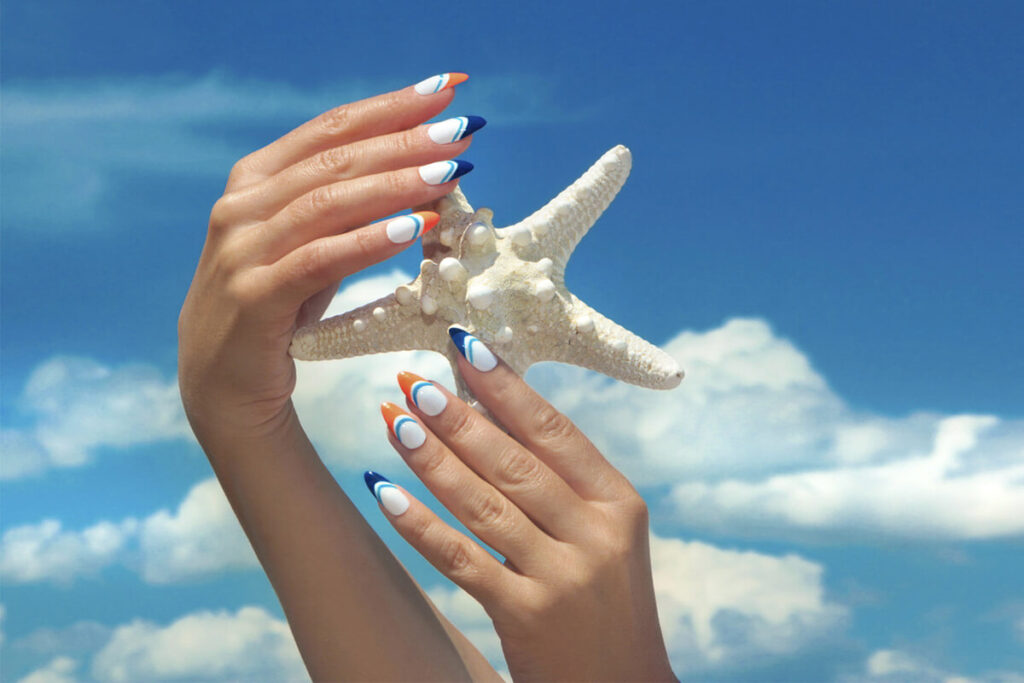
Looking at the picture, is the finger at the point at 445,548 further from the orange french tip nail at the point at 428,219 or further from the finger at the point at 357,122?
the finger at the point at 357,122

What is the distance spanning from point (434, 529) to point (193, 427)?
1.20 metres

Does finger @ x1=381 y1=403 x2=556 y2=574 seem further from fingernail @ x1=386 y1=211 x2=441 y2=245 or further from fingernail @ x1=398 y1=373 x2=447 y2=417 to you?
fingernail @ x1=386 y1=211 x2=441 y2=245

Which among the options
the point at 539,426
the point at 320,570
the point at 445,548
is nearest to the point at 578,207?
the point at 539,426

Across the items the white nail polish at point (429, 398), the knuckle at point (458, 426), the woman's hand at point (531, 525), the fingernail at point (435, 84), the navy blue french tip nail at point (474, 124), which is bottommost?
the woman's hand at point (531, 525)

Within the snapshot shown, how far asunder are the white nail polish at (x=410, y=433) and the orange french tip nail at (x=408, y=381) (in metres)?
0.08

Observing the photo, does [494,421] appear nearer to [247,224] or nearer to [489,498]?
[489,498]

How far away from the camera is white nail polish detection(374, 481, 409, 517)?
88.8 inches

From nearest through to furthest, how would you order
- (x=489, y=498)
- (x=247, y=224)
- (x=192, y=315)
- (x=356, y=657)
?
(x=489, y=498), (x=247, y=224), (x=192, y=315), (x=356, y=657)

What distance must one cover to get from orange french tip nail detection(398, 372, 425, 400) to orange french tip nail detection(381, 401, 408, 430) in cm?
5

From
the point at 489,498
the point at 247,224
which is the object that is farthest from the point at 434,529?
the point at 247,224

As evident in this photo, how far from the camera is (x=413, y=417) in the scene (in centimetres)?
227

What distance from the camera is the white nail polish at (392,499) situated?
226 centimetres

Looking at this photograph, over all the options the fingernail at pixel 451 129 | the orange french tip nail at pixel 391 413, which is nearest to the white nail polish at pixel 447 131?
the fingernail at pixel 451 129

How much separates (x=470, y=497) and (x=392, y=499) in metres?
0.25
